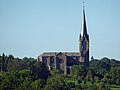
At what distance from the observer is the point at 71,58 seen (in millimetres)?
130000

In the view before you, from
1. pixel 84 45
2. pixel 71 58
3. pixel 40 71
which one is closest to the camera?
pixel 40 71

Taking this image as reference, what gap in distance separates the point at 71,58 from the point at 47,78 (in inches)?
1630

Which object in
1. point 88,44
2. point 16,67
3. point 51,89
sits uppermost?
point 88,44

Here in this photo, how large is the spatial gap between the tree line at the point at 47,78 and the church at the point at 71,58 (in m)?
11.9

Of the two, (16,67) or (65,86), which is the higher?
(16,67)

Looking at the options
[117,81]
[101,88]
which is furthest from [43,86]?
[117,81]

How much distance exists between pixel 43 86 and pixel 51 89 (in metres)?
3.98

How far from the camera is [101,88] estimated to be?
7050cm

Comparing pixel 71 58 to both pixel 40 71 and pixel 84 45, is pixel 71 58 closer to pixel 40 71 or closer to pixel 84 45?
pixel 84 45

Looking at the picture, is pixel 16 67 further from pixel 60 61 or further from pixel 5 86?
pixel 5 86

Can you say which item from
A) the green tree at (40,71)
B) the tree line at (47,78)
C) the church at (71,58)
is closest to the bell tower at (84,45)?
the church at (71,58)

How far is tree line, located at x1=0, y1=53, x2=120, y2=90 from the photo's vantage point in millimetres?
66250

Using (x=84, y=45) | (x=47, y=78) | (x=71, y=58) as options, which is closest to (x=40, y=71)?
(x=47, y=78)

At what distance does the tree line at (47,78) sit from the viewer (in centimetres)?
6625
